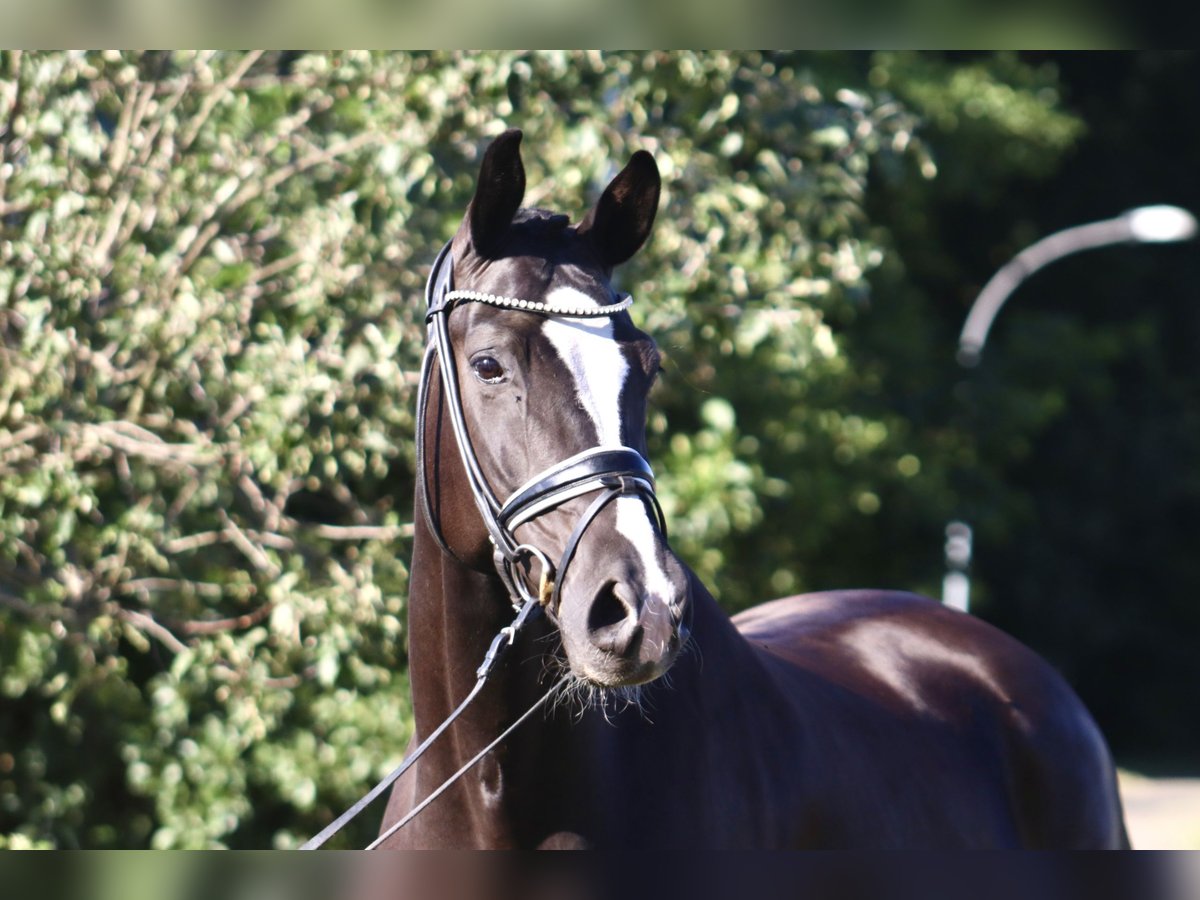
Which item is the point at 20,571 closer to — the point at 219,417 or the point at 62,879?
the point at 219,417

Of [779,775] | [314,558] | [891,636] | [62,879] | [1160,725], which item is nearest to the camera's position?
[62,879]

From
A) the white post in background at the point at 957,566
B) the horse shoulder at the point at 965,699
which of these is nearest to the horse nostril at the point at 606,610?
the horse shoulder at the point at 965,699

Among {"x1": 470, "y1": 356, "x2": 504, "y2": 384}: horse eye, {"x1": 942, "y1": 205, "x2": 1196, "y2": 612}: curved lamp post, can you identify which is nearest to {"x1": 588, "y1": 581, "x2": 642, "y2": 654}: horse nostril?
{"x1": 470, "y1": 356, "x2": 504, "y2": 384}: horse eye

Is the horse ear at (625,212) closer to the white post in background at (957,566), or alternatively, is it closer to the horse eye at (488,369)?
the horse eye at (488,369)

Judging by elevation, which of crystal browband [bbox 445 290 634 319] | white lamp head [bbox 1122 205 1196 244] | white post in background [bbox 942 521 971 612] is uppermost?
white lamp head [bbox 1122 205 1196 244]

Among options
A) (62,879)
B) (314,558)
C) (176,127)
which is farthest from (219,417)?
(62,879)

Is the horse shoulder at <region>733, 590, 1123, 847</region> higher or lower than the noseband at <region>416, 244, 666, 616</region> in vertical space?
lower

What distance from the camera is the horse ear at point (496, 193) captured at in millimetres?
2510

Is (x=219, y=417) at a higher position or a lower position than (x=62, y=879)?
higher

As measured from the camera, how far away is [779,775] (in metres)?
2.77

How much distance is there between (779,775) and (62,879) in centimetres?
158

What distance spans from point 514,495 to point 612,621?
32cm

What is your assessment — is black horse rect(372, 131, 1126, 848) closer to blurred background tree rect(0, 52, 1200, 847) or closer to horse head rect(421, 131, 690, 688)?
horse head rect(421, 131, 690, 688)

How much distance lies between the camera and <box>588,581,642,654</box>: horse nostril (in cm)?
217
